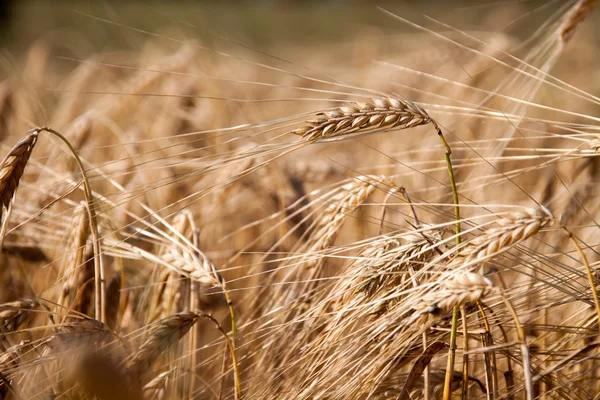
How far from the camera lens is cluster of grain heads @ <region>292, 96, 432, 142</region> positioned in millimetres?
708

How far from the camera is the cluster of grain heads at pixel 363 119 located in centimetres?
71

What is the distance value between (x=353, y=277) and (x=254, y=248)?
36.8 inches

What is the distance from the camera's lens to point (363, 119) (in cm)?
72

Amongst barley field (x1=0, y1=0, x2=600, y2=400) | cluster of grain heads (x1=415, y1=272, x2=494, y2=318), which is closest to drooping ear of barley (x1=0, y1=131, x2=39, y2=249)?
barley field (x1=0, y1=0, x2=600, y2=400)

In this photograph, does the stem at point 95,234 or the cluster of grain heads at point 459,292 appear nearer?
the cluster of grain heads at point 459,292

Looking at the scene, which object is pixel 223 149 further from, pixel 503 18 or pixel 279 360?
pixel 503 18

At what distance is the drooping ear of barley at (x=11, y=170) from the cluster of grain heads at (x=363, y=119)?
431 millimetres

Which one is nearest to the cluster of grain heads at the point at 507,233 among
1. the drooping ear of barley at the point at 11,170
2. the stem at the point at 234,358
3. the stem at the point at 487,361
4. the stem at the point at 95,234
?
the stem at the point at 487,361

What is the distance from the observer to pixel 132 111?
8.82 ft

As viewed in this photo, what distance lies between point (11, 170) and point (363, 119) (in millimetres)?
528

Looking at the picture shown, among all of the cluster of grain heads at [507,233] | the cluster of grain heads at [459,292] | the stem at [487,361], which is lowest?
the stem at [487,361]

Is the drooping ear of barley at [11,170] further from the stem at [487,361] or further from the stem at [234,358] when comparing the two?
the stem at [487,361]

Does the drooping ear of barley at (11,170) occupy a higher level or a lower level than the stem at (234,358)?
higher

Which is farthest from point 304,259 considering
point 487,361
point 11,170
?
point 11,170
